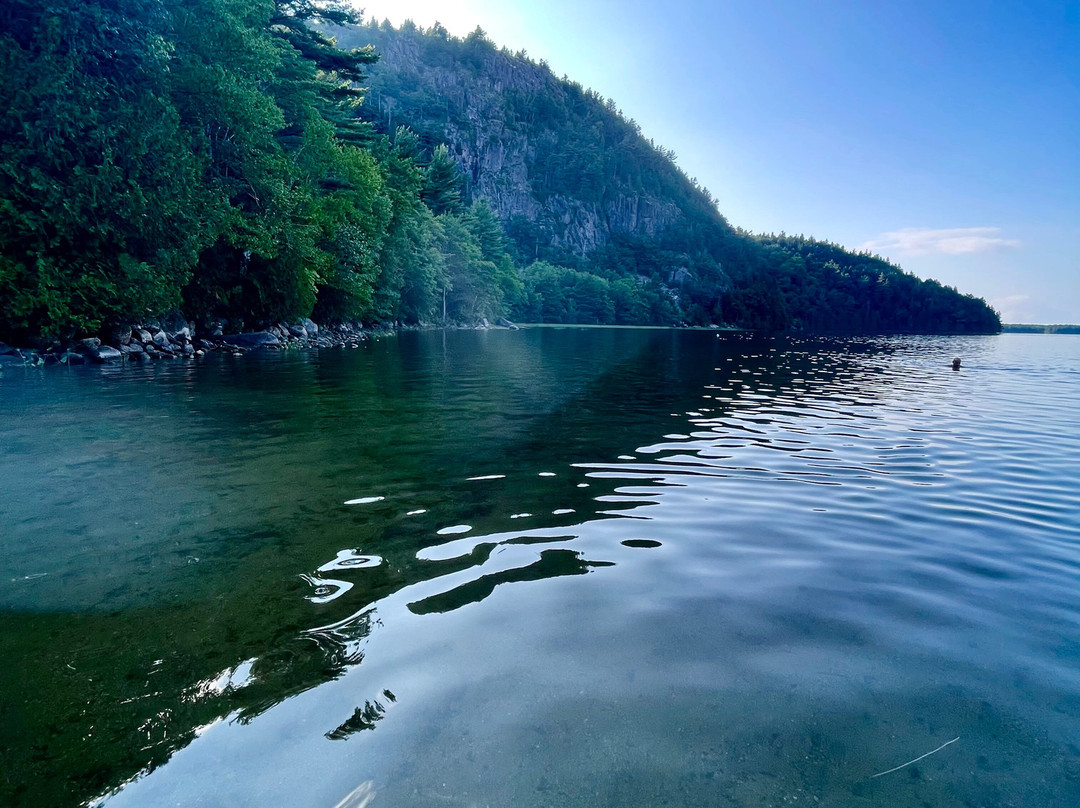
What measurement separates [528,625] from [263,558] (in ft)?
7.92

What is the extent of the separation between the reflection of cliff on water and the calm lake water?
25mm

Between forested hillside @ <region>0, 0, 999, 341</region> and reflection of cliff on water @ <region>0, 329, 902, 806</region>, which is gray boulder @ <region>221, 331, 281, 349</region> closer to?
forested hillside @ <region>0, 0, 999, 341</region>

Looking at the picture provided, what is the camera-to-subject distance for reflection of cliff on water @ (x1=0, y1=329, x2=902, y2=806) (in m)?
2.93

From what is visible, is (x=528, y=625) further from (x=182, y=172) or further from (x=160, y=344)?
(x=160, y=344)

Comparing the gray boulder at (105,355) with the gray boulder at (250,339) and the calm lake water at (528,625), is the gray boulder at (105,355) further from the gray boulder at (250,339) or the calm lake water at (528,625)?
the calm lake water at (528,625)

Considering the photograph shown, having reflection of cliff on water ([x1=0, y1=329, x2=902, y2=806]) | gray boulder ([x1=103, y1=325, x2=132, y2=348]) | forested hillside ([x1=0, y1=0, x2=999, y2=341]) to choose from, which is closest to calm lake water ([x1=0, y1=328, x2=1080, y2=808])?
reflection of cliff on water ([x1=0, y1=329, x2=902, y2=806])

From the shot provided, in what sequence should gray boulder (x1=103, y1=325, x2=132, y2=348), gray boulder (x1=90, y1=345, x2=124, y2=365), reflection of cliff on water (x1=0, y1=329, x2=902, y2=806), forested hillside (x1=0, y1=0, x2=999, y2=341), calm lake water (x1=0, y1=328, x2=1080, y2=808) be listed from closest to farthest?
calm lake water (x1=0, y1=328, x2=1080, y2=808) < reflection of cliff on water (x1=0, y1=329, x2=902, y2=806) < forested hillside (x1=0, y1=0, x2=999, y2=341) < gray boulder (x1=90, y1=345, x2=124, y2=365) < gray boulder (x1=103, y1=325, x2=132, y2=348)

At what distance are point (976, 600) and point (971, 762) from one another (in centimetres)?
231

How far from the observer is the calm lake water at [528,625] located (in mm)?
2635

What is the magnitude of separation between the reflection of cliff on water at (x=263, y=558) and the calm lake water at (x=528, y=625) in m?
0.03

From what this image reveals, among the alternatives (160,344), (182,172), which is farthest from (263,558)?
(160,344)

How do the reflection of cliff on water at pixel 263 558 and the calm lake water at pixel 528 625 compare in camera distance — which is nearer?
the calm lake water at pixel 528 625

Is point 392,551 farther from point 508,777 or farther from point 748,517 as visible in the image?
point 748,517

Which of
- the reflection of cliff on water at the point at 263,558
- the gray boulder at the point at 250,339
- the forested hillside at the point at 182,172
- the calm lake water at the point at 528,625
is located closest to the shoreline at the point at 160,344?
the gray boulder at the point at 250,339
